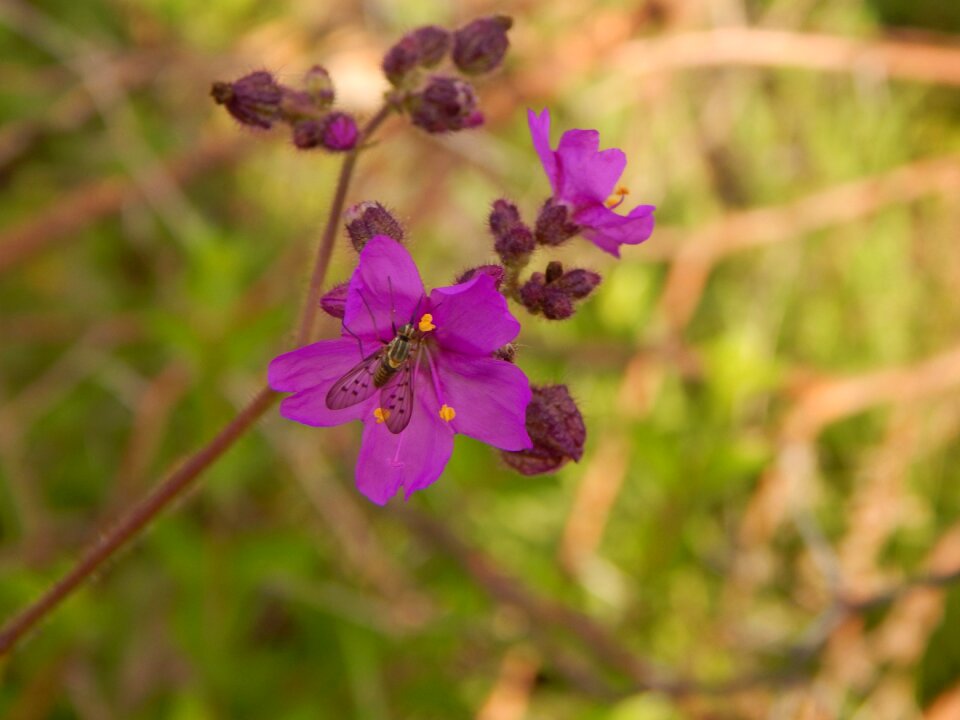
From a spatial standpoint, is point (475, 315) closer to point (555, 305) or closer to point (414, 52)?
point (555, 305)

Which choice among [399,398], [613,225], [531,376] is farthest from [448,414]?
[531,376]

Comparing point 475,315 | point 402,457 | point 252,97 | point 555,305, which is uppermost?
point 252,97

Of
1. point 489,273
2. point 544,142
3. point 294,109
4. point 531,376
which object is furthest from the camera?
point 531,376

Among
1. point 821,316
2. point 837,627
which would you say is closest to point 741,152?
point 821,316

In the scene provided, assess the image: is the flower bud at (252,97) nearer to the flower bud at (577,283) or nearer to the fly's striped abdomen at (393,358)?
the fly's striped abdomen at (393,358)

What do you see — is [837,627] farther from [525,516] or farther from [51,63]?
[51,63]

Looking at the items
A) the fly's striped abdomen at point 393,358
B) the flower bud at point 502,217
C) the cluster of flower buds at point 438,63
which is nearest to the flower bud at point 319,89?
the cluster of flower buds at point 438,63
